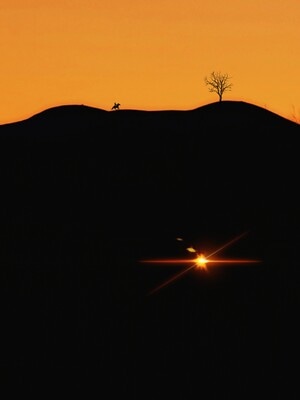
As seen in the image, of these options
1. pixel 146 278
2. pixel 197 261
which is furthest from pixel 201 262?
pixel 146 278

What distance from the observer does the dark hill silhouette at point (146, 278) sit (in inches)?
503

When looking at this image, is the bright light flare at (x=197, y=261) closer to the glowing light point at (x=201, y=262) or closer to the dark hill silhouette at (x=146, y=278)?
the glowing light point at (x=201, y=262)

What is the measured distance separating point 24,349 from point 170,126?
9624 centimetres

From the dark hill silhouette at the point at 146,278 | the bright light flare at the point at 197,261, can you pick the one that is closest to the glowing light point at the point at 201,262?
the bright light flare at the point at 197,261

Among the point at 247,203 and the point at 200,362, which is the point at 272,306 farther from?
the point at 247,203

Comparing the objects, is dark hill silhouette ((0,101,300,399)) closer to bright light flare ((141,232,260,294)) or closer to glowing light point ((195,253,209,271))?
bright light flare ((141,232,260,294))

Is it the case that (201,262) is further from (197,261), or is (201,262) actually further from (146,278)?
(146,278)

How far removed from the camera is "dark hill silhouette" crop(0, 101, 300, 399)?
1278 cm

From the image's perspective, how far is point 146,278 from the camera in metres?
21.8

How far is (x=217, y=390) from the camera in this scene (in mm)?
11789

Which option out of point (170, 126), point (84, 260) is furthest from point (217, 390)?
point (170, 126)

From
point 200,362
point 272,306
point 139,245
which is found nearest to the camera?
point 200,362

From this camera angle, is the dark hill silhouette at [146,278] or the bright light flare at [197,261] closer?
the dark hill silhouette at [146,278]

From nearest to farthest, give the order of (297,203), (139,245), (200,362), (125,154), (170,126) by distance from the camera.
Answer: (200,362) → (139,245) → (297,203) → (125,154) → (170,126)
